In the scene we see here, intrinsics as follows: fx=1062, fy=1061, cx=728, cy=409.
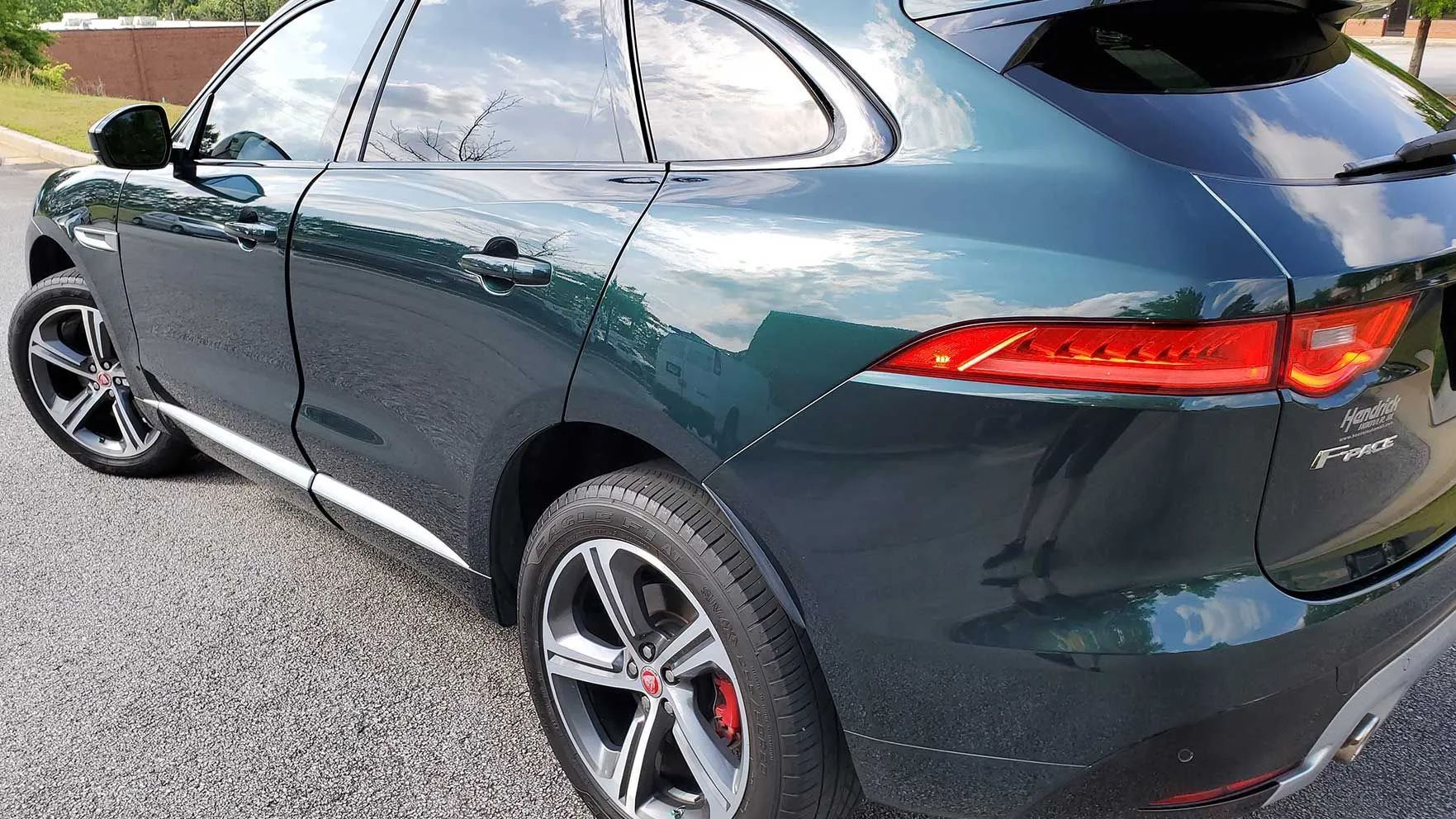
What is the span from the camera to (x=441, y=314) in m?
2.20

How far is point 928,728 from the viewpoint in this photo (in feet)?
5.26

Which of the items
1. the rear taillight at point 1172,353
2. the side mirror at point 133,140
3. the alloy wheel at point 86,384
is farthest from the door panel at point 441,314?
the alloy wheel at point 86,384

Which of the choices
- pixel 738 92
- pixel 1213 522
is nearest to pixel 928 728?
pixel 1213 522

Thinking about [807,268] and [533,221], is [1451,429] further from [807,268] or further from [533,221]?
[533,221]

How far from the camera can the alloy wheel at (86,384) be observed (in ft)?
12.6

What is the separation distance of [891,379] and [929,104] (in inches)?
17.5

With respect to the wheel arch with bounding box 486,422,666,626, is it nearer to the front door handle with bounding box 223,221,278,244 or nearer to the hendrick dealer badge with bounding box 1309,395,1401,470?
the front door handle with bounding box 223,221,278,244

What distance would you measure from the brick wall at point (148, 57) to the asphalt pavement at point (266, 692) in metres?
37.4

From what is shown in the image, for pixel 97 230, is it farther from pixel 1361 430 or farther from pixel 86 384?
pixel 1361 430

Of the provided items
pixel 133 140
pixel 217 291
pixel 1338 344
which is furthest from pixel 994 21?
pixel 133 140

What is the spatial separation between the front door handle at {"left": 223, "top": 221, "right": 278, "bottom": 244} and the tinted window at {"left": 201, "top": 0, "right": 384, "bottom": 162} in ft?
0.69

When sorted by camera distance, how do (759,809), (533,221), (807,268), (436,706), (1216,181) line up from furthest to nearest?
(436,706) < (533,221) < (759,809) < (807,268) < (1216,181)

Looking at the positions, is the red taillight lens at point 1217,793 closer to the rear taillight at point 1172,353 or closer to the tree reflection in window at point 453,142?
the rear taillight at point 1172,353

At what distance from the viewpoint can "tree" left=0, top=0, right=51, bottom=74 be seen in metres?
23.3
